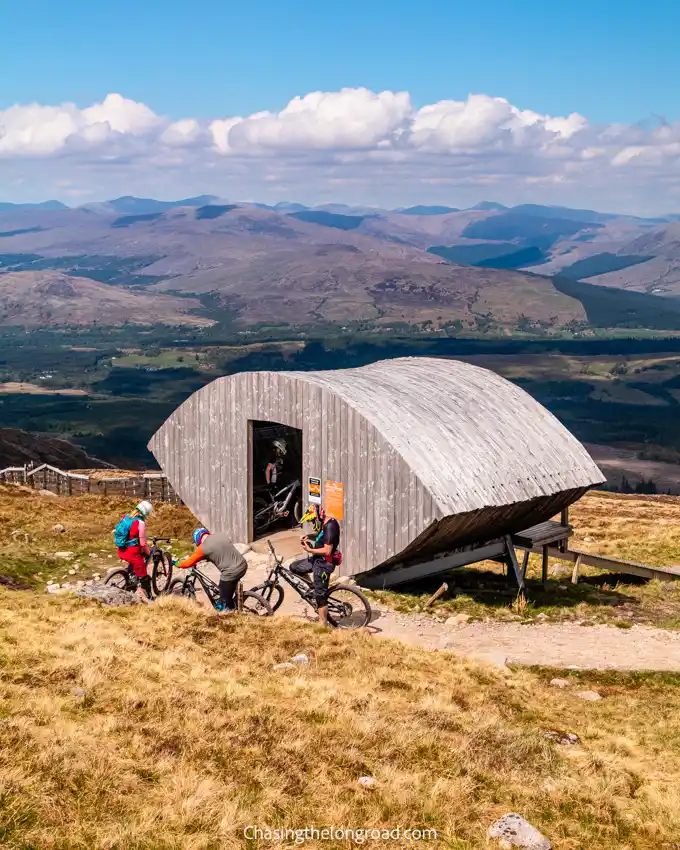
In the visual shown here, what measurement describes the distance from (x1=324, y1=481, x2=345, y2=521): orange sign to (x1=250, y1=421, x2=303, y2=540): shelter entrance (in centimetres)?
356

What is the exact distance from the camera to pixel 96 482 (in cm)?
4450

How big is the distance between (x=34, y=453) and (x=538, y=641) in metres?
73.0

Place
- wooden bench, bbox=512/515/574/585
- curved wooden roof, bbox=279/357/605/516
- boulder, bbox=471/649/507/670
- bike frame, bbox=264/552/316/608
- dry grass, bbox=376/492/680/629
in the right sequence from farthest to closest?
1. wooden bench, bbox=512/515/574/585
2. curved wooden roof, bbox=279/357/605/516
3. dry grass, bbox=376/492/680/629
4. bike frame, bbox=264/552/316/608
5. boulder, bbox=471/649/507/670

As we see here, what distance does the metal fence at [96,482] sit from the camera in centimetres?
4262

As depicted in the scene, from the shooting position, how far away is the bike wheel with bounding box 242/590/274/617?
60.1 feet

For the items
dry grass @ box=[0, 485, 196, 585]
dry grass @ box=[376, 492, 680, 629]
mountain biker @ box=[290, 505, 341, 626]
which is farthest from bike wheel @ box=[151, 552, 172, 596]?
dry grass @ box=[376, 492, 680, 629]

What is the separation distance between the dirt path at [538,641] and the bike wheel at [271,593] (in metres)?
0.36

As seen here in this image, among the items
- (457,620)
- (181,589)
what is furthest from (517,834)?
(457,620)

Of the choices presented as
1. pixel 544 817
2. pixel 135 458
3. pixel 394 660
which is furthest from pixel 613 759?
pixel 135 458

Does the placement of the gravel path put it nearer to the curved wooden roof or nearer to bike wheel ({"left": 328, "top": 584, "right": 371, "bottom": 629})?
bike wheel ({"left": 328, "top": 584, "right": 371, "bottom": 629})

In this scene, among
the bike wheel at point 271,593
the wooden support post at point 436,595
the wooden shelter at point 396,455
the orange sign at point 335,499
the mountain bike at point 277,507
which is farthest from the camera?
the mountain bike at point 277,507

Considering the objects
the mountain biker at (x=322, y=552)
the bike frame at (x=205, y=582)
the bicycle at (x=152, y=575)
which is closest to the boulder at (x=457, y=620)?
the mountain biker at (x=322, y=552)

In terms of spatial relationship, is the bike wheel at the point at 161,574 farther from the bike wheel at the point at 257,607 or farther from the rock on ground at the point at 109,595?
the bike wheel at the point at 257,607

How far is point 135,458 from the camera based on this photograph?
15250 centimetres
